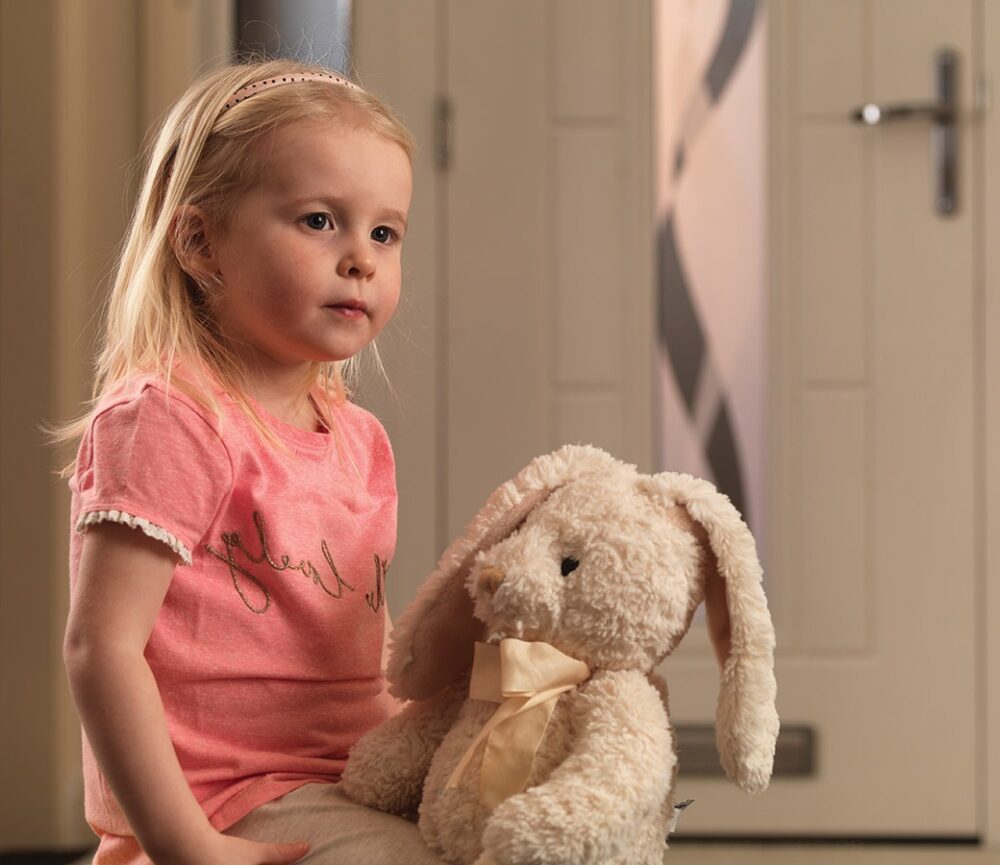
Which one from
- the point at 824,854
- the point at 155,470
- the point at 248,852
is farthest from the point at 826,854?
the point at 155,470

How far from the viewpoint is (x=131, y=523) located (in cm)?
71

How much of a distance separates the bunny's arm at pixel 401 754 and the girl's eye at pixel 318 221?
31cm

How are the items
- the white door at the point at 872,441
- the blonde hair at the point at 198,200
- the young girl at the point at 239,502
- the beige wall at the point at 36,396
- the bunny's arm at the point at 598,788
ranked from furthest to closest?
the white door at the point at 872,441 < the beige wall at the point at 36,396 < the blonde hair at the point at 198,200 < the young girl at the point at 239,502 < the bunny's arm at the point at 598,788

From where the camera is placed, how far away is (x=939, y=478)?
187 cm

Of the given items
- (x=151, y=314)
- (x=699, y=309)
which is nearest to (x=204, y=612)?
(x=151, y=314)

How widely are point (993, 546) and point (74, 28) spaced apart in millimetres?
1564

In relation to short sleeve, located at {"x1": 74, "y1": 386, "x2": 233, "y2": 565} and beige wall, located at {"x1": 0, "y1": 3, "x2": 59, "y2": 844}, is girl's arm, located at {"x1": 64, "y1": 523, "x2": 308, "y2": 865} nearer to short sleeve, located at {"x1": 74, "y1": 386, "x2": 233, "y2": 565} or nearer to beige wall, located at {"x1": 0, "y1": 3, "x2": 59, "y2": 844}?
short sleeve, located at {"x1": 74, "y1": 386, "x2": 233, "y2": 565}

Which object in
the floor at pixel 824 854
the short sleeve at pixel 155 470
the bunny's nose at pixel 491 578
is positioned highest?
the short sleeve at pixel 155 470

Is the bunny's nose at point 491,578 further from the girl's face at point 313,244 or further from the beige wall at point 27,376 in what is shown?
the beige wall at point 27,376

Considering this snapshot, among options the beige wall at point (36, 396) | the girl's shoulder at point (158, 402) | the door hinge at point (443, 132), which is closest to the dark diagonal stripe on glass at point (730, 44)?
the door hinge at point (443, 132)

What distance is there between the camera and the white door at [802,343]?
1868 millimetres

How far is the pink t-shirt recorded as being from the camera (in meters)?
0.74

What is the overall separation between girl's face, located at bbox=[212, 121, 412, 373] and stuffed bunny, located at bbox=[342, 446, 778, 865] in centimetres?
17

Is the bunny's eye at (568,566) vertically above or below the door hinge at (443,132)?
below
